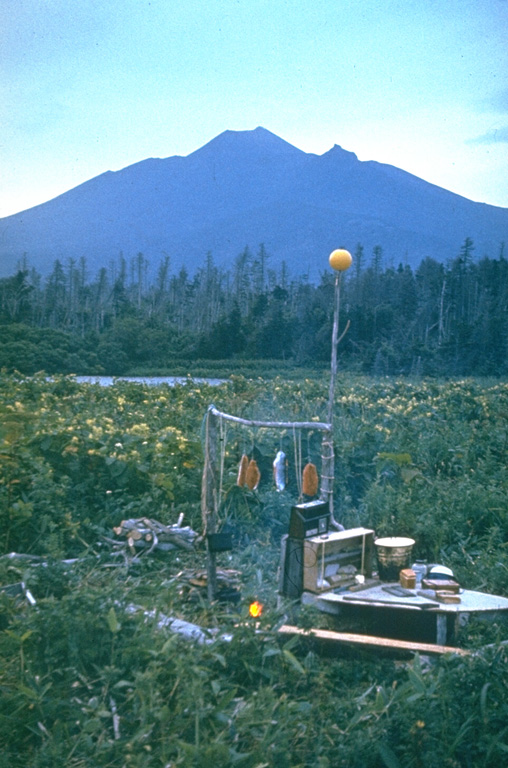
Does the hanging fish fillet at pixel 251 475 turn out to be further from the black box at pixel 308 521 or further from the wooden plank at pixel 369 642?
the wooden plank at pixel 369 642

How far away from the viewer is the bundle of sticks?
656 cm

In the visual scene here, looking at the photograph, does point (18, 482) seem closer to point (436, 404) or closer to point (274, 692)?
point (274, 692)

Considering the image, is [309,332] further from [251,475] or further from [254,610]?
[254,610]

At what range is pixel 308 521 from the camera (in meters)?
5.22

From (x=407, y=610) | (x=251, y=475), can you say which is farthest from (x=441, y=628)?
(x=251, y=475)

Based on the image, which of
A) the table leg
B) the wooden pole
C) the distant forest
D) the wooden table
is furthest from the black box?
the distant forest

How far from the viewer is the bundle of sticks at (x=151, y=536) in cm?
656

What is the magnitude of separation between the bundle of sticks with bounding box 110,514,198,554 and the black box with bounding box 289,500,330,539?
5.57 ft

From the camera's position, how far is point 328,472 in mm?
5777

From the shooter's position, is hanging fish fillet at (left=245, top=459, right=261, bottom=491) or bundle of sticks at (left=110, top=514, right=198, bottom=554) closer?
hanging fish fillet at (left=245, top=459, right=261, bottom=491)

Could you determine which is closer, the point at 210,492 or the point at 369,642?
the point at 369,642

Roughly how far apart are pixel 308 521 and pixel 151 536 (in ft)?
6.47

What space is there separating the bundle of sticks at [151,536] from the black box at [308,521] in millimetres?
1697

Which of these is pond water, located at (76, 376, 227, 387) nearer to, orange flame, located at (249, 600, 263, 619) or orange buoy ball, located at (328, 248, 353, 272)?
orange buoy ball, located at (328, 248, 353, 272)
